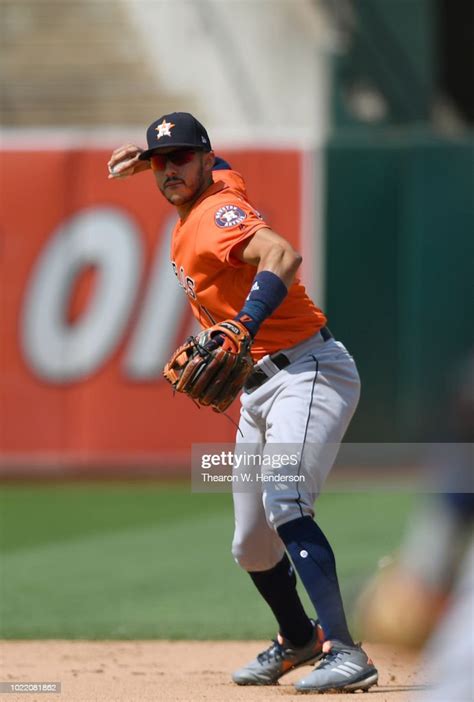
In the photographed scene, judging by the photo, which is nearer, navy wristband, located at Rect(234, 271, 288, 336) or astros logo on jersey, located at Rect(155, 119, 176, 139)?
navy wristband, located at Rect(234, 271, 288, 336)

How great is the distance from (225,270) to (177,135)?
466mm

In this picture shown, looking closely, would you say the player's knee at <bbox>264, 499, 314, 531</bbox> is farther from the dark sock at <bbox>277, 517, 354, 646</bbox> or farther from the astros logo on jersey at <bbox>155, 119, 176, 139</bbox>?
the astros logo on jersey at <bbox>155, 119, 176, 139</bbox>

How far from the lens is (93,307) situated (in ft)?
36.0

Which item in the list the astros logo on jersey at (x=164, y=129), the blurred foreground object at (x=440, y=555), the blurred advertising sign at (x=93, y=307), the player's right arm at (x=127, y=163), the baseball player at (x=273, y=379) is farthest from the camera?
the blurred advertising sign at (x=93, y=307)

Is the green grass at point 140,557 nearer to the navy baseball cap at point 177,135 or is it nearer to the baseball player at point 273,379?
the baseball player at point 273,379

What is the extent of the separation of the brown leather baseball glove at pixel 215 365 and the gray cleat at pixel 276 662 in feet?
3.01

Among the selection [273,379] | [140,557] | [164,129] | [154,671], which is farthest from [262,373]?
[140,557]

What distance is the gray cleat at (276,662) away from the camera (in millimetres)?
4617

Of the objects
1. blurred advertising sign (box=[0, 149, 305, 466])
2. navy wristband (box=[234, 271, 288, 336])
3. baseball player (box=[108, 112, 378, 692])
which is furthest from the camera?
blurred advertising sign (box=[0, 149, 305, 466])

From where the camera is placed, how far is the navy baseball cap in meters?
4.41

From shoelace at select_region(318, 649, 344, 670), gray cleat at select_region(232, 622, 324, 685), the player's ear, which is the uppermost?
the player's ear

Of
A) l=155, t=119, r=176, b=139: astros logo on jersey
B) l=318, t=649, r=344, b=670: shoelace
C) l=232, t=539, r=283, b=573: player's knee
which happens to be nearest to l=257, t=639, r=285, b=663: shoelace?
l=232, t=539, r=283, b=573: player's knee

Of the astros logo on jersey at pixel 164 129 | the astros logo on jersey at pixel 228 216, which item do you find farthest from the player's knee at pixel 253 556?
the astros logo on jersey at pixel 164 129

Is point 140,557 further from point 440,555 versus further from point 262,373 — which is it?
point 440,555
